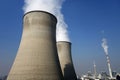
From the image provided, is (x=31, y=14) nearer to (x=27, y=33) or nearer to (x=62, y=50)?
(x=27, y=33)

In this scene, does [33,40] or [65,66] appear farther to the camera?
[65,66]

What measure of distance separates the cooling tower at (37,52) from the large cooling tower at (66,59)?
507 cm

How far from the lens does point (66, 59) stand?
13594 mm

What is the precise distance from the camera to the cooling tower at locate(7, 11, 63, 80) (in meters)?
7.31

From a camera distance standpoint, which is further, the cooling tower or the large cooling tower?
the large cooling tower

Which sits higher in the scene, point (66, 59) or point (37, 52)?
point (37, 52)

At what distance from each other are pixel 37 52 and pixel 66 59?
645cm

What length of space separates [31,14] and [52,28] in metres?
1.61

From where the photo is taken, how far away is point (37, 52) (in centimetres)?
757

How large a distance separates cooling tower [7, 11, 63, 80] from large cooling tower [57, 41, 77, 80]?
5.07m

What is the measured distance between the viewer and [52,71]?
774 cm

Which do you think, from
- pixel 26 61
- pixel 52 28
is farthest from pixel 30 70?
pixel 52 28

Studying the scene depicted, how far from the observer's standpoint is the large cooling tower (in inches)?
531

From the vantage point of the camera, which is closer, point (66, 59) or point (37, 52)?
point (37, 52)
